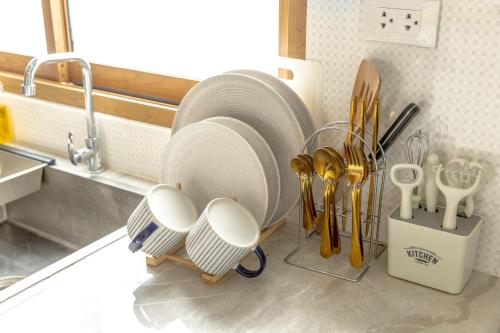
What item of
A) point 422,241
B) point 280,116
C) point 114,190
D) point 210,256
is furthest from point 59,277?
point 422,241

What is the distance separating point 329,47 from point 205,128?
12.0 inches

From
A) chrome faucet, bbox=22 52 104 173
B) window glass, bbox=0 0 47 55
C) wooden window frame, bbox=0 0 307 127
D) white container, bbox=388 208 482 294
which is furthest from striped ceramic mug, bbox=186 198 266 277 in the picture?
window glass, bbox=0 0 47 55

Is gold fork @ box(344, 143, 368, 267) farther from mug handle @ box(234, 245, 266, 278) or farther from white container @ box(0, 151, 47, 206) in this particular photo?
white container @ box(0, 151, 47, 206)

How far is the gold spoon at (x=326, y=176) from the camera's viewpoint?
1.10m

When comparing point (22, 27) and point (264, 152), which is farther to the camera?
point (22, 27)

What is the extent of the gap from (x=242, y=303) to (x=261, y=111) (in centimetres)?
40

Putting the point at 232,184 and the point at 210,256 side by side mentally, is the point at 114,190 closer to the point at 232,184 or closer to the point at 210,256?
the point at 232,184

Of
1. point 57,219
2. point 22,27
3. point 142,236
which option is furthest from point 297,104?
point 22,27

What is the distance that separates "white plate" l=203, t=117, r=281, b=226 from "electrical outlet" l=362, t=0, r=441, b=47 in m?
0.29

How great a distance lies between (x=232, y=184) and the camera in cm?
126

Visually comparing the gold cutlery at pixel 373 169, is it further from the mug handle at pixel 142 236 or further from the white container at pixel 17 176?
the white container at pixel 17 176

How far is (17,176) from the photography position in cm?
166

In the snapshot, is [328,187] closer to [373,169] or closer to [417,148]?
[373,169]

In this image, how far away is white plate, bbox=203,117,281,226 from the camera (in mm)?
1218
